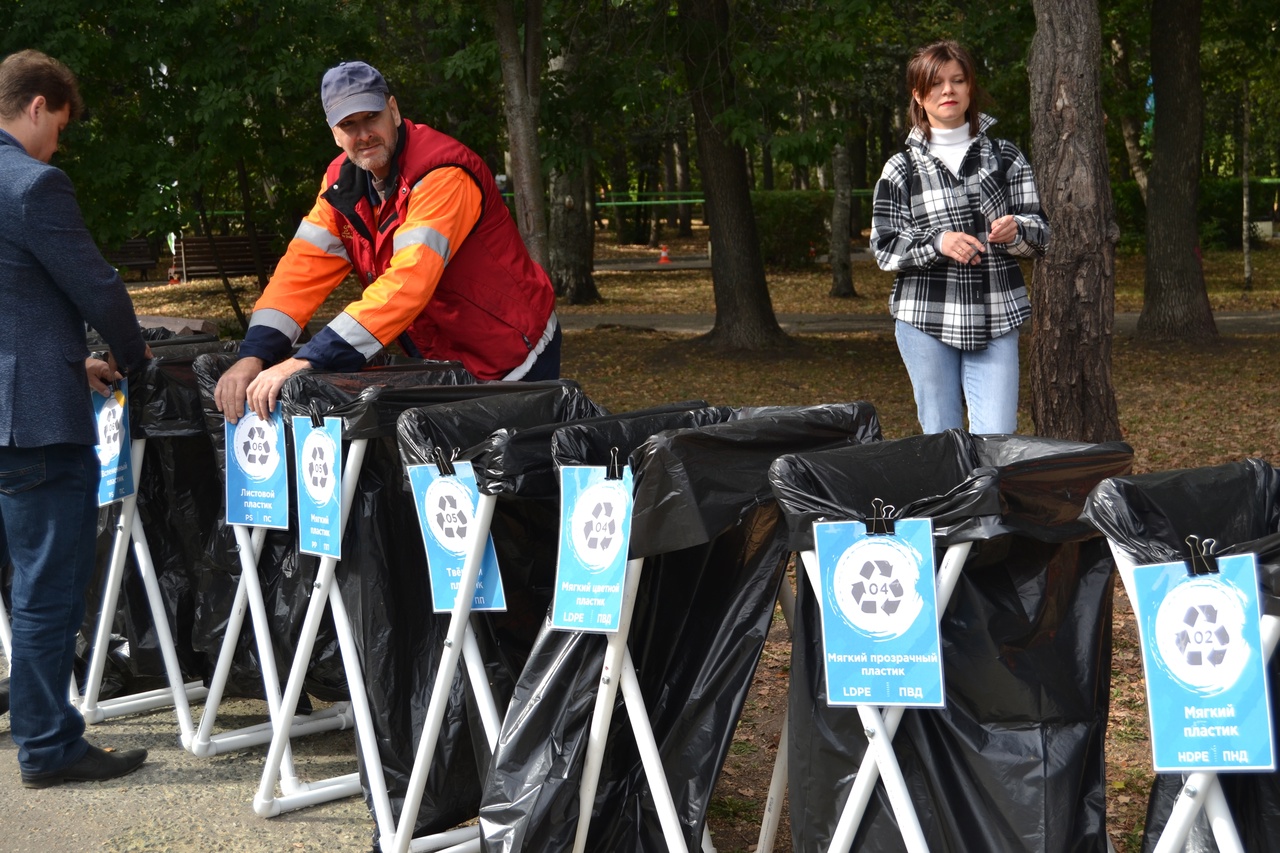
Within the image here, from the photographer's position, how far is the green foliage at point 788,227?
86.8 feet

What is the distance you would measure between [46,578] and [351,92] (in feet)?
5.60

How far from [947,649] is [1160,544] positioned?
0.51 meters

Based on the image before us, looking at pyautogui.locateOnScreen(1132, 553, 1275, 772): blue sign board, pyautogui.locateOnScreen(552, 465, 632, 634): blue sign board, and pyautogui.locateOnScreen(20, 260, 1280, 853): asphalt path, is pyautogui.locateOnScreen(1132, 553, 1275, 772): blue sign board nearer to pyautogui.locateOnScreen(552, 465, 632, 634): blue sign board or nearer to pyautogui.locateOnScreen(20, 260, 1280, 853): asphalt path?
pyautogui.locateOnScreen(552, 465, 632, 634): blue sign board

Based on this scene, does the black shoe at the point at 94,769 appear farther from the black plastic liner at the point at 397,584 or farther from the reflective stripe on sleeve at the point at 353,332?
the reflective stripe on sleeve at the point at 353,332

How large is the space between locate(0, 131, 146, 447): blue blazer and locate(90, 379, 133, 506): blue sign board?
0.43 meters

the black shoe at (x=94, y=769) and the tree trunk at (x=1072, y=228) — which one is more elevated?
the tree trunk at (x=1072, y=228)

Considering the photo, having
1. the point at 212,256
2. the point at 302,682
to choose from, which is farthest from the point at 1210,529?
the point at 212,256

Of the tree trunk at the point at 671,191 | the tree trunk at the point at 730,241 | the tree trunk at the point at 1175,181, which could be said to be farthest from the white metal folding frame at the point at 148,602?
the tree trunk at the point at 671,191

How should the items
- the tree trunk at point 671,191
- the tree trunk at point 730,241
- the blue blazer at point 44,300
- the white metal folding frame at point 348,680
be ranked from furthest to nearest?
the tree trunk at point 671,191
the tree trunk at point 730,241
the blue blazer at point 44,300
the white metal folding frame at point 348,680

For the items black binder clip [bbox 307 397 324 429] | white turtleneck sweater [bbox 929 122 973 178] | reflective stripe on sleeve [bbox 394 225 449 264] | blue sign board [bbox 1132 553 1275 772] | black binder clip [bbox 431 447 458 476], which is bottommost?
blue sign board [bbox 1132 553 1275 772]

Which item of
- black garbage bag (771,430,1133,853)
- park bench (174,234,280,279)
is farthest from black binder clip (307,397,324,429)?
park bench (174,234,280,279)

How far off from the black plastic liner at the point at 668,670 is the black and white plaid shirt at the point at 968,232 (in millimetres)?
1279

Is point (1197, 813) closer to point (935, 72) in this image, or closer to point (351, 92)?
point (935, 72)

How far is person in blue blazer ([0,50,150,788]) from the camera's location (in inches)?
145
